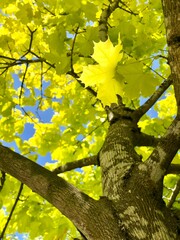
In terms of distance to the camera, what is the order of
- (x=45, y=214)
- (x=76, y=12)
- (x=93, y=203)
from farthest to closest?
(x=45, y=214)
(x=76, y=12)
(x=93, y=203)

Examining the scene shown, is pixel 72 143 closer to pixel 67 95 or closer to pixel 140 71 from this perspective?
pixel 67 95

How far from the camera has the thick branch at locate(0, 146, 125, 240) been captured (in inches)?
Answer: 45.9

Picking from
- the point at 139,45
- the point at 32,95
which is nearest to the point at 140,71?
the point at 139,45

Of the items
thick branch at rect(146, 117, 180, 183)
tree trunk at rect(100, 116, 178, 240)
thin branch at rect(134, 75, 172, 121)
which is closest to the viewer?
tree trunk at rect(100, 116, 178, 240)

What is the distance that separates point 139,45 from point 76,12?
74cm

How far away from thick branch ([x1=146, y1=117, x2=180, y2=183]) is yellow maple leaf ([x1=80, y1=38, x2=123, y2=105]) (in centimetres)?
37

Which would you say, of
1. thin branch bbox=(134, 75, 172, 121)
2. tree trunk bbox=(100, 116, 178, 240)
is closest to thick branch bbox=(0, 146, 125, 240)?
tree trunk bbox=(100, 116, 178, 240)

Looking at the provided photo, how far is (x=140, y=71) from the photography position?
1235 mm

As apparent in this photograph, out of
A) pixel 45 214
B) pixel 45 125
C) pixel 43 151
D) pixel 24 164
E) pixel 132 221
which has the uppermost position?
pixel 45 125

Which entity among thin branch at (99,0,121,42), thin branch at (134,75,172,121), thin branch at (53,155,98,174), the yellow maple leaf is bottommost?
the yellow maple leaf

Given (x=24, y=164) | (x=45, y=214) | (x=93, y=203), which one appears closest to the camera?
(x=93, y=203)

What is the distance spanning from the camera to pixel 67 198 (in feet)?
4.21

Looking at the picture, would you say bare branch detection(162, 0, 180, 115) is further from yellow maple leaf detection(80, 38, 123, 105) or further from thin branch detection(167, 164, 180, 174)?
thin branch detection(167, 164, 180, 174)

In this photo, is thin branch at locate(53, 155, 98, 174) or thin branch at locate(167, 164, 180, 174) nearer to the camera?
thin branch at locate(167, 164, 180, 174)
